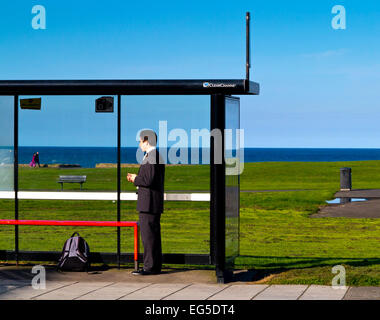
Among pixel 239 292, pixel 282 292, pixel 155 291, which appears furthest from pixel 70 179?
pixel 282 292

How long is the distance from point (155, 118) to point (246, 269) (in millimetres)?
2436

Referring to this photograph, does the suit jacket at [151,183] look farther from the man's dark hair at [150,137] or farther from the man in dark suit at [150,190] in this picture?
the man's dark hair at [150,137]

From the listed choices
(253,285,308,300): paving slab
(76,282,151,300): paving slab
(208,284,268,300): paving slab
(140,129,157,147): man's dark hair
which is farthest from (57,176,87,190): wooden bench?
(253,285,308,300): paving slab

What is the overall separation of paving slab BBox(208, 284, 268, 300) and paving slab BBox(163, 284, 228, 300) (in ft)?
0.31

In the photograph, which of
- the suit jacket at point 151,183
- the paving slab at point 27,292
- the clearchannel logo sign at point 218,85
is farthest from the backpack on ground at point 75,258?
the clearchannel logo sign at point 218,85

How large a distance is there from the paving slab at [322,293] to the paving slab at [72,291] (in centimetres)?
245

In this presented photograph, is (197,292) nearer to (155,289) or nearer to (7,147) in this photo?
(155,289)

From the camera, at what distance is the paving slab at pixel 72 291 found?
823cm

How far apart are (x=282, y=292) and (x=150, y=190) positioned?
2218 millimetres

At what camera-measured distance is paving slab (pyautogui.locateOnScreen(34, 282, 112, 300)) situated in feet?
27.0

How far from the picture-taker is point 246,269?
33.8ft

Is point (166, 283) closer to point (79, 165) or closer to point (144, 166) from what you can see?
point (144, 166)

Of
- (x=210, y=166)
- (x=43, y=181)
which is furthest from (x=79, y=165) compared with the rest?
(x=210, y=166)
